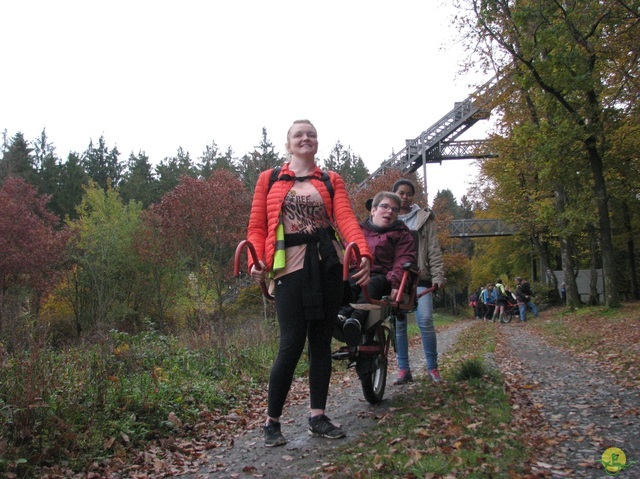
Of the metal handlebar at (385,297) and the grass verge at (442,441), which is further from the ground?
the metal handlebar at (385,297)

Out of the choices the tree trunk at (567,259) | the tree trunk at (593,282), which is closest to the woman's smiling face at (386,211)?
the tree trunk at (567,259)

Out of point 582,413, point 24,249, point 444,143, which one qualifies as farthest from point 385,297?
point 444,143

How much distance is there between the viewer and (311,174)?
417 centimetres

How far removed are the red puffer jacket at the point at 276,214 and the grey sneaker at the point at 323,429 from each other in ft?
3.77

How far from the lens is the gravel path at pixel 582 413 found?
10.3 feet

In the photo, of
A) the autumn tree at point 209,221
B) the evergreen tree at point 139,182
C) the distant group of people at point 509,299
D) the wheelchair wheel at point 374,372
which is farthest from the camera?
the evergreen tree at point 139,182

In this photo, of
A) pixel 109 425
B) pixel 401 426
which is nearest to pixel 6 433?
pixel 109 425

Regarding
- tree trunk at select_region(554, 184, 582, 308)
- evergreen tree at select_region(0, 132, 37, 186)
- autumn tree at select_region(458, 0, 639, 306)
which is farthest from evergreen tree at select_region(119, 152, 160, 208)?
autumn tree at select_region(458, 0, 639, 306)

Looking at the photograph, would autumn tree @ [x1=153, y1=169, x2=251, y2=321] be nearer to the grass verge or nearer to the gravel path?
the gravel path

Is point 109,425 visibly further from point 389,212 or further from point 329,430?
point 389,212

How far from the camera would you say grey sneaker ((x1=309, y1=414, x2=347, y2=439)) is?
13.0ft

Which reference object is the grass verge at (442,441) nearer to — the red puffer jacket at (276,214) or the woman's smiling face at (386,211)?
the red puffer jacket at (276,214)

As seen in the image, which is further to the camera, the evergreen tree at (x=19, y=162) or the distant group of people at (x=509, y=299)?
the evergreen tree at (x=19, y=162)

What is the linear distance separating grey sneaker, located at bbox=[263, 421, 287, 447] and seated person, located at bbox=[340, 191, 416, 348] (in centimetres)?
114
